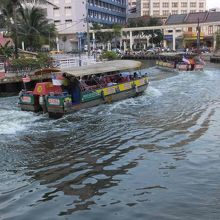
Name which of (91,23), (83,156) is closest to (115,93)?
(83,156)

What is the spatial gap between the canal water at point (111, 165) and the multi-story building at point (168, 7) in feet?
409

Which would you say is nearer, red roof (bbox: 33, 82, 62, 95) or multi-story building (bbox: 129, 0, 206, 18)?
red roof (bbox: 33, 82, 62, 95)

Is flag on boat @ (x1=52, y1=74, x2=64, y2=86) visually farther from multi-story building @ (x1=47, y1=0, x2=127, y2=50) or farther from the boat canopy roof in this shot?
multi-story building @ (x1=47, y1=0, x2=127, y2=50)

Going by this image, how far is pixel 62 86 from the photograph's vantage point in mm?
21234

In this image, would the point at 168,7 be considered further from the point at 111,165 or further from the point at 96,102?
the point at 111,165

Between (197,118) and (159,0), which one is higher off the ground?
(159,0)

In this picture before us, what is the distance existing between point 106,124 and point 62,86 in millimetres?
4292

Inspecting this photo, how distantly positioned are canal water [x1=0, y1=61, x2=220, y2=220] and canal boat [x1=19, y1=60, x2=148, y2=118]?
60 cm

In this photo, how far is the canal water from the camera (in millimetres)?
8961

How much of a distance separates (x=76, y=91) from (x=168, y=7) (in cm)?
12592

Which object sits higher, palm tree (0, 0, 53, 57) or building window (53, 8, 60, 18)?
building window (53, 8, 60, 18)

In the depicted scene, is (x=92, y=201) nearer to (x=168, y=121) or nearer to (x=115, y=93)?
(x=168, y=121)

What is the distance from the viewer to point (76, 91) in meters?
21.1

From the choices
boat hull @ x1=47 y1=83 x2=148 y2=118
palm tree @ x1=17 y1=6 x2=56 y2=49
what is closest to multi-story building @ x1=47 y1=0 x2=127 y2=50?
palm tree @ x1=17 y1=6 x2=56 y2=49
